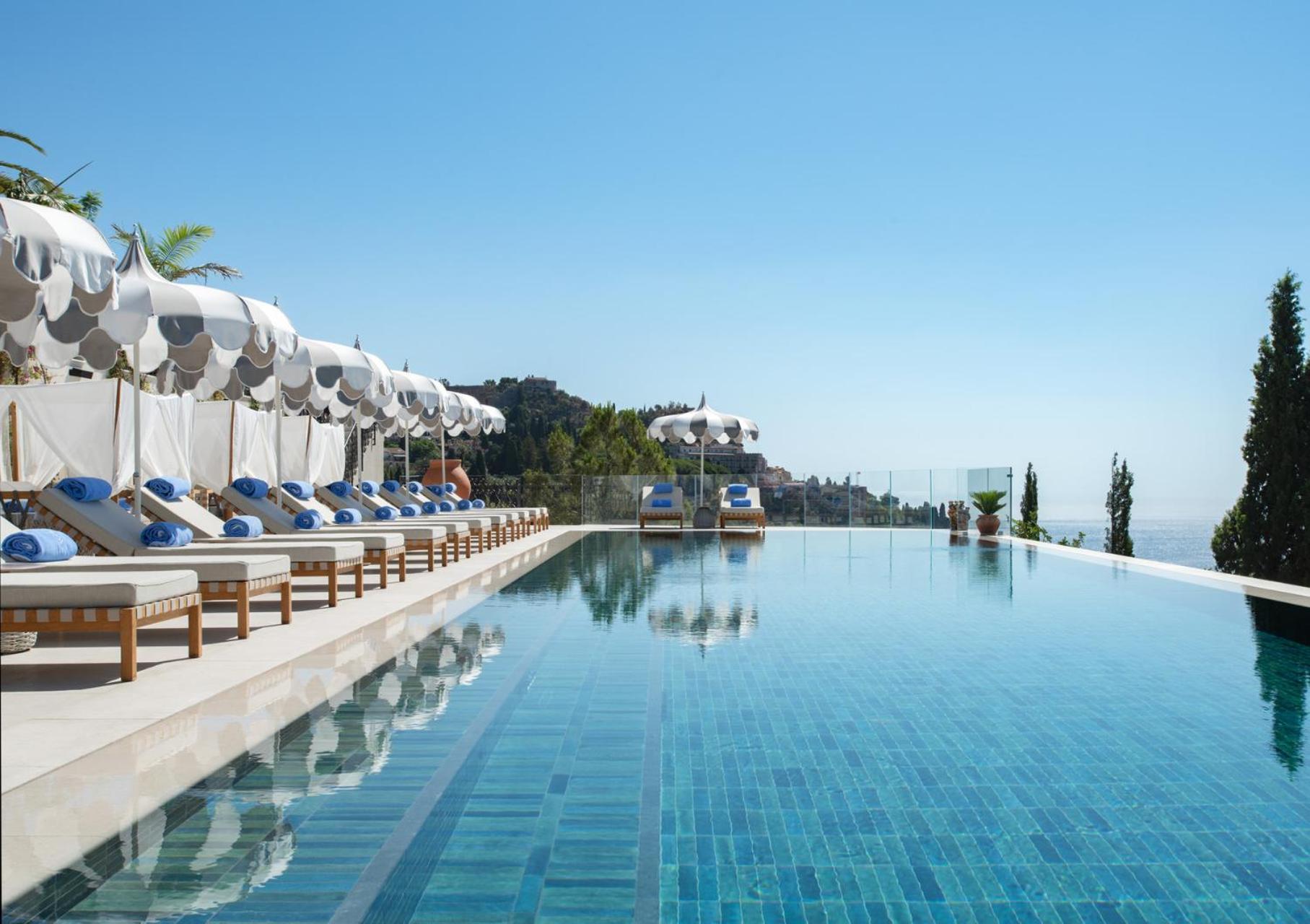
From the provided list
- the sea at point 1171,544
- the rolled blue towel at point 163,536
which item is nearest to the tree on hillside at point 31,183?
the rolled blue towel at point 163,536

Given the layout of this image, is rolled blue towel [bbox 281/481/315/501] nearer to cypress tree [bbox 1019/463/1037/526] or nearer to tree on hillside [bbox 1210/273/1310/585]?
tree on hillside [bbox 1210/273/1310/585]

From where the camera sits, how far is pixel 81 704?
5.01m

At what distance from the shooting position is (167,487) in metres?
9.91

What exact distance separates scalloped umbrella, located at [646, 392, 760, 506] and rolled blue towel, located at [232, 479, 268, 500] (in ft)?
40.0

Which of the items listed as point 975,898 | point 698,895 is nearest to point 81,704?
point 698,895

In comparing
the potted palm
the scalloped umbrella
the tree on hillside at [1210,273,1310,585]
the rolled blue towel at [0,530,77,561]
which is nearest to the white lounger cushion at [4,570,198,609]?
the rolled blue towel at [0,530,77,561]

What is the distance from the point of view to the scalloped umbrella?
22422mm

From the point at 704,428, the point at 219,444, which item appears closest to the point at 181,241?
the point at 219,444

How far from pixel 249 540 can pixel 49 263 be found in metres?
3.88

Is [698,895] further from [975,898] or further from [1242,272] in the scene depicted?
[1242,272]

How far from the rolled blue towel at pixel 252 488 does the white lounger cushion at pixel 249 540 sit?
662mm

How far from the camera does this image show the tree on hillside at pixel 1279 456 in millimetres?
22922

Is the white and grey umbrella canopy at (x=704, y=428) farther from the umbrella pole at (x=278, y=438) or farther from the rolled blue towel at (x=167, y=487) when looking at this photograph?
the rolled blue towel at (x=167, y=487)

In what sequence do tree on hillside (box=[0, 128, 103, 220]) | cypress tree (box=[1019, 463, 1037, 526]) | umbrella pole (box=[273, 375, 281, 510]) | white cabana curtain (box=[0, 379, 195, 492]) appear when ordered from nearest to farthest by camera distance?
umbrella pole (box=[273, 375, 281, 510]), white cabana curtain (box=[0, 379, 195, 492]), tree on hillside (box=[0, 128, 103, 220]), cypress tree (box=[1019, 463, 1037, 526])
